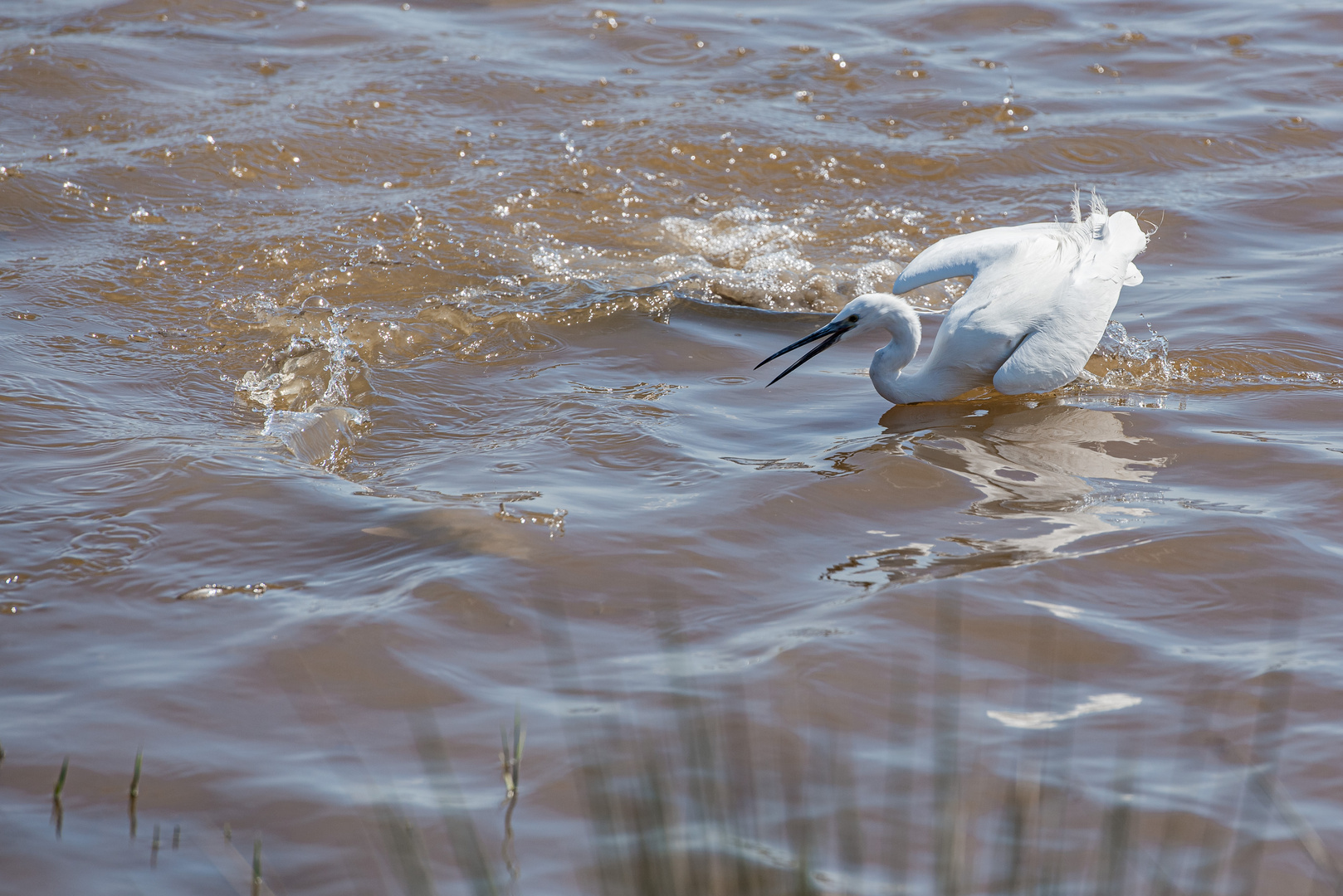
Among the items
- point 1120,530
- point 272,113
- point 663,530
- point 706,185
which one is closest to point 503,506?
point 663,530

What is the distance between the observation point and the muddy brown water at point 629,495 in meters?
2.56

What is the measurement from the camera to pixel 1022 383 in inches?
188

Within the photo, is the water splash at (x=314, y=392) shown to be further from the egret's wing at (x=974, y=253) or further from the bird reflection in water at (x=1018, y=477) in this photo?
the egret's wing at (x=974, y=253)

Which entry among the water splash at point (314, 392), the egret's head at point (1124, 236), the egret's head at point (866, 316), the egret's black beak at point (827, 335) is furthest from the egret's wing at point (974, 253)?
the water splash at point (314, 392)

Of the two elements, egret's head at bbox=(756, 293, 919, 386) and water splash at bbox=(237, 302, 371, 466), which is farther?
egret's head at bbox=(756, 293, 919, 386)

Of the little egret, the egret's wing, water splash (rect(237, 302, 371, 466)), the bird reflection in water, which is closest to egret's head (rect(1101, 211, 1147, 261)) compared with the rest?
the little egret

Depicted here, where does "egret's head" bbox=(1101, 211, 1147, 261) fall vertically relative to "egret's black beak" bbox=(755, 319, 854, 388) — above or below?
above

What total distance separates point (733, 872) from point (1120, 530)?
229cm

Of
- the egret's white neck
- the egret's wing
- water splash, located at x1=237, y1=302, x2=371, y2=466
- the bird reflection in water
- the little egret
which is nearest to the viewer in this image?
the bird reflection in water

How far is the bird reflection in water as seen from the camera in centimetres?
380

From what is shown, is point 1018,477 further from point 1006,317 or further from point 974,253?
point 974,253

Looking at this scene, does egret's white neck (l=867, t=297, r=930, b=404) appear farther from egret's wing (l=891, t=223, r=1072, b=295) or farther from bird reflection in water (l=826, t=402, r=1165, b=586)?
egret's wing (l=891, t=223, r=1072, b=295)

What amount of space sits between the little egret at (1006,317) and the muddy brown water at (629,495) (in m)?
0.23

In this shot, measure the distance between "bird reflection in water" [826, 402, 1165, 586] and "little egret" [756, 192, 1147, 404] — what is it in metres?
0.17
